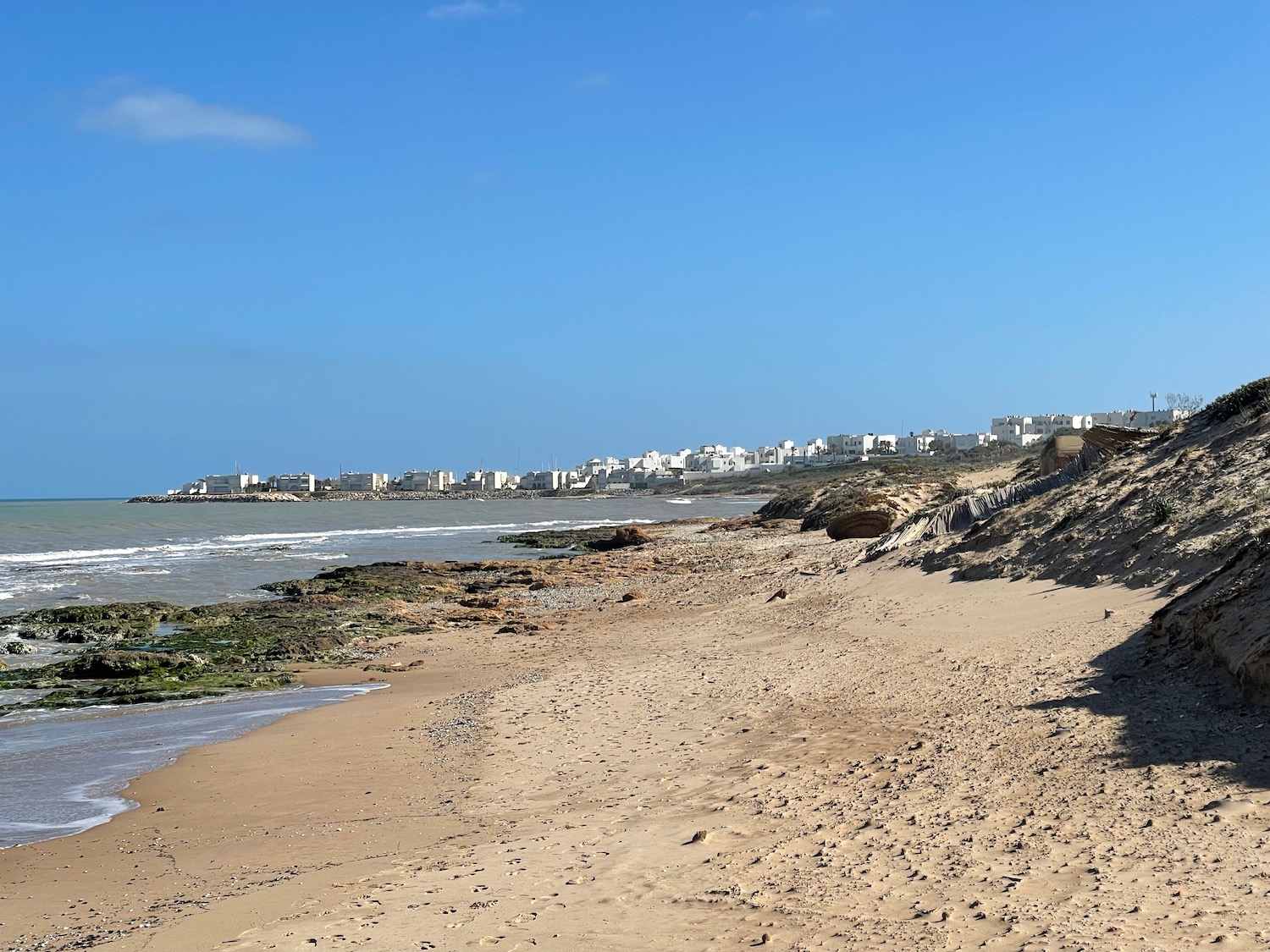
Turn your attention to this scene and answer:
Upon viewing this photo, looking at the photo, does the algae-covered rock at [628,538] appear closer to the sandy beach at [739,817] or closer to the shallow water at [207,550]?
the shallow water at [207,550]

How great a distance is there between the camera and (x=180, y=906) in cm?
555

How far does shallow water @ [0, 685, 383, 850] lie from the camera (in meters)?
7.64

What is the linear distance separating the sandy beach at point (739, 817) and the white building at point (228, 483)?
194 m

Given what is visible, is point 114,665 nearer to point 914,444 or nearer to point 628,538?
point 628,538

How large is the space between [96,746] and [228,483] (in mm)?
197614

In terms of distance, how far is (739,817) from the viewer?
6199mm

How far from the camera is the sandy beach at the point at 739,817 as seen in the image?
4.70m

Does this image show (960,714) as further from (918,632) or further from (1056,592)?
(1056,592)

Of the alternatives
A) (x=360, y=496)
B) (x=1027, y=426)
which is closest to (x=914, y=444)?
(x=1027, y=426)

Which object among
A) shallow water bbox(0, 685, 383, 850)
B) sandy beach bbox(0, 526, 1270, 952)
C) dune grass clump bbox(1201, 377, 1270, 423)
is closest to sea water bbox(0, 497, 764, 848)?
shallow water bbox(0, 685, 383, 850)

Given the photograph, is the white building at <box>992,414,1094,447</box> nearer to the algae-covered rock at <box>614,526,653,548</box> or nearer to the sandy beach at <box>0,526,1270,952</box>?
the algae-covered rock at <box>614,526,653,548</box>

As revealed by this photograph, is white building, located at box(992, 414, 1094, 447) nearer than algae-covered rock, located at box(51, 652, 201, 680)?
No

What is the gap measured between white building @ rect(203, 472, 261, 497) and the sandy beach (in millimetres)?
194386

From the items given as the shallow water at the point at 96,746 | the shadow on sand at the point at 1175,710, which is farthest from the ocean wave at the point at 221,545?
the shadow on sand at the point at 1175,710
